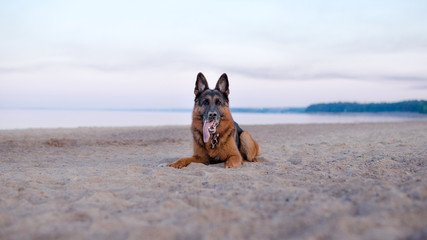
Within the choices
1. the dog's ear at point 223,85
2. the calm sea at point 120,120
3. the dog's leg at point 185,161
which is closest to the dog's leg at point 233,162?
the dog's leg at point 185,161

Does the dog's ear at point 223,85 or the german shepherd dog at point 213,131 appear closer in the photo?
the german shepherd dog at point 213,131

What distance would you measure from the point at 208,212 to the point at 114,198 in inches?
46.7

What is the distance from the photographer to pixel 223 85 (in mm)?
5992

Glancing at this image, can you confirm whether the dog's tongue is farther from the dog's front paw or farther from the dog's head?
the dog's front paw

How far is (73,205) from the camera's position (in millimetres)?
2885

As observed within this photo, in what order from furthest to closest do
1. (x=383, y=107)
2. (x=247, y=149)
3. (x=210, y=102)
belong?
(x=383, y=107)
(x=247, y=149)
(x=210, y=102)

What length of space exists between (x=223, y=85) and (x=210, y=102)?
0.63 meters

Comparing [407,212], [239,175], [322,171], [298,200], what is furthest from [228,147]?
[407,212]

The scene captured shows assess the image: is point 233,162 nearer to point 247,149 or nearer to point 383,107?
point 247,149

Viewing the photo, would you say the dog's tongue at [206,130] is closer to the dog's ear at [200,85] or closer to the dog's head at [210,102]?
the dog's head at [210,102]

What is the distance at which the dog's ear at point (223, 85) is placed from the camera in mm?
5922

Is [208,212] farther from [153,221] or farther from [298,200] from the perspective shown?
[298,200]

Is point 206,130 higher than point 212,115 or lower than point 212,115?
lower

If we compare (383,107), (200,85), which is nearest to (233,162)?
(200,85)
